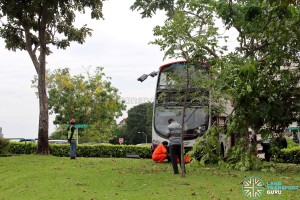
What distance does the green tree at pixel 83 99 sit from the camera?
109 ft

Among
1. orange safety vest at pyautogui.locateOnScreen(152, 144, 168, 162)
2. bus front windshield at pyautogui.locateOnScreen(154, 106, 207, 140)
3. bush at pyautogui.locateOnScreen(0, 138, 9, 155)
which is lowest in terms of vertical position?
orange safety vest at pyautogui.locateOnScreen(152, 144, 168, 162)

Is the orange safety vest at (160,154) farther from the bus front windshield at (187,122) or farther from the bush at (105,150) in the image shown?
the bush at (105,150)

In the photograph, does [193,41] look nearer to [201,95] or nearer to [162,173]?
[201,95]

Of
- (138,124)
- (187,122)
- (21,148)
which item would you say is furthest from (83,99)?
(138,124)

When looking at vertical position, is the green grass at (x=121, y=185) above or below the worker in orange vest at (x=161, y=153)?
below

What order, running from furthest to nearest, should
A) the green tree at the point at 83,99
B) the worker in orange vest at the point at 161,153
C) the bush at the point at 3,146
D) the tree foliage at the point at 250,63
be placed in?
the green tree at the point at 83,99 → the bush at the point at 3,146 → the worker in orange vest at the point at 161,153 → the tree foliage at the point at 250,63

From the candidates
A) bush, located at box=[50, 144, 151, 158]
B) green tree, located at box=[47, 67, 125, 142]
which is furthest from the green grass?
green tree, located at box=[47, 67, 125, 142]

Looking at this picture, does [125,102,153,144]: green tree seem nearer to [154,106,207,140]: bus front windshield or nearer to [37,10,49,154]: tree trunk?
[37,10,49,154]: tree trunk

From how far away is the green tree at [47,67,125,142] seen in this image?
109ft

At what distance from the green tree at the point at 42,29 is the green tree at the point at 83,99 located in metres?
13.7

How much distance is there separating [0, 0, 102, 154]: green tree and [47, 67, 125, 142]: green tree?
13664 millimetres

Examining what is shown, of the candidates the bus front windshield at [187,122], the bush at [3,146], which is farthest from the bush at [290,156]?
the bush at [3,146]

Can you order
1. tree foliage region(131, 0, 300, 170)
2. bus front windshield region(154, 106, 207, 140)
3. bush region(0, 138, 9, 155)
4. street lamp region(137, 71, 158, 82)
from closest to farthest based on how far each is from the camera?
tree foliage region(131, 0, 300, 170)
bus front windshield region(154, 106, 207, 140)
street lamp region(137, 71, 158, 82)
bush region(0, 138, 9, 155)

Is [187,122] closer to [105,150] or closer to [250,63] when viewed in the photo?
[250,63]
